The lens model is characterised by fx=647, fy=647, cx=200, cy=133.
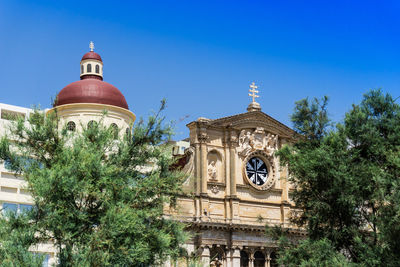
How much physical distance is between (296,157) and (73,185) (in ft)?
38.1

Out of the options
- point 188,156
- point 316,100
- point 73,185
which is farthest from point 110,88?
point 73,185

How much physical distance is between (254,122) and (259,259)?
A: 9400 mm

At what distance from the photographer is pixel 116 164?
27.9 meters

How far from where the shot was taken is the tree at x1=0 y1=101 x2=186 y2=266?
25.0 m

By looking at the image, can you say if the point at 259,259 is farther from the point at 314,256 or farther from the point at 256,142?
the point at 314,256

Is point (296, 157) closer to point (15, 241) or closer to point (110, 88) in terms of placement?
point (15, 241)

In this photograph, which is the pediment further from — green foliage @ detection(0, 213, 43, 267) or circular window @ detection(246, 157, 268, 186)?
green foliage @ detection(0, 213, 43, 267)

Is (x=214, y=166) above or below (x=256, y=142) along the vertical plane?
below

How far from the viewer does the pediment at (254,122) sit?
43.9m

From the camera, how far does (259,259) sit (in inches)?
1695

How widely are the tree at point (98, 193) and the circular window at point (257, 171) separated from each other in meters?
16.1

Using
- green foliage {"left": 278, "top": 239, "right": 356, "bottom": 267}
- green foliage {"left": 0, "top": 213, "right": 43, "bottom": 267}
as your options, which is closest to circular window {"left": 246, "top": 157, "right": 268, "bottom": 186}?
green foliage {"left": 278, "top": 239, "right": 356, "bottom": 267}

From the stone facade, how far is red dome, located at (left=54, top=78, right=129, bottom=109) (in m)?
9.24

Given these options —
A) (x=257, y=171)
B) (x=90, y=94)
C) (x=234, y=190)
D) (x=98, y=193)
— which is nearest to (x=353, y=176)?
(x=98, y=193)
